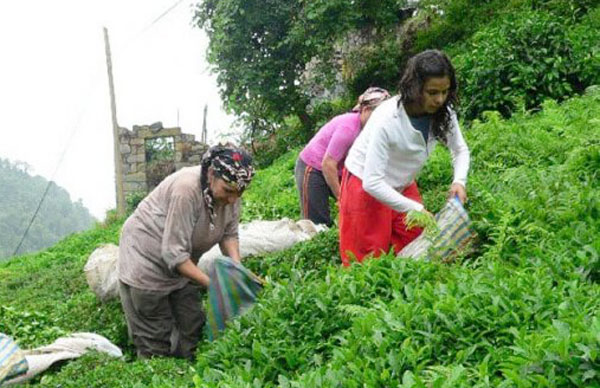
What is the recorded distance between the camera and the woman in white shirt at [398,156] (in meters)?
4.27

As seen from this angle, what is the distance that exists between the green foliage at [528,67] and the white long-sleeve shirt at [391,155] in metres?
5.13

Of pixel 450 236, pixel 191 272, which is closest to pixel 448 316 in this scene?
pixel 450 236

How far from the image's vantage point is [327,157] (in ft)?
21.4

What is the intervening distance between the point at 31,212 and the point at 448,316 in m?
71.3

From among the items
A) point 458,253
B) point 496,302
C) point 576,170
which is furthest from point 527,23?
point 496,302

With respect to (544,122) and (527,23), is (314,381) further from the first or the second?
(527,23)

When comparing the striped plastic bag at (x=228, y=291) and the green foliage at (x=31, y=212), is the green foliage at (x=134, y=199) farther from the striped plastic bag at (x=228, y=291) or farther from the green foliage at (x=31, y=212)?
the green foliage at (x=31, y=212)

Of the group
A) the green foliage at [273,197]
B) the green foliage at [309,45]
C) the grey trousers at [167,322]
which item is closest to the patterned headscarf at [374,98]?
the grey trousers at [167,322]

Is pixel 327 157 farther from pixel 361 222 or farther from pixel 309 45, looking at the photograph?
pixel 309 45

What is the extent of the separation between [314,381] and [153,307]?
2459 millimetres

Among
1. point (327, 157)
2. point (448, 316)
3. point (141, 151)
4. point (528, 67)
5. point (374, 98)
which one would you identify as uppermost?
point (528, 67)

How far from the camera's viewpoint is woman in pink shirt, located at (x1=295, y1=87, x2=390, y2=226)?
243 inches

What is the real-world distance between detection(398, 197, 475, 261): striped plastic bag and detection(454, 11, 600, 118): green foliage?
502cm

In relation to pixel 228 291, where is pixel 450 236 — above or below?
above
